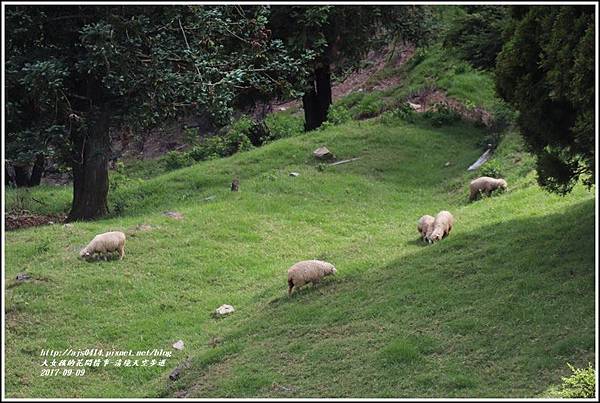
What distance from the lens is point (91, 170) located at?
54.0ft

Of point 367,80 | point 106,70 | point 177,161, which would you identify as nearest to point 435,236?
point 106,70

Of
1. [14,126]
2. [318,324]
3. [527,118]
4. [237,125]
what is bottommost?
[237,125]

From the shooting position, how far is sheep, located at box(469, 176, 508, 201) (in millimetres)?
15570

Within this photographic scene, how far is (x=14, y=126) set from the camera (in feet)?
50.7

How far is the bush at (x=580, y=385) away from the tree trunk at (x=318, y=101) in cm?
1779

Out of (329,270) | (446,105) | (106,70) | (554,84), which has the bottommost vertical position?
(446,105)

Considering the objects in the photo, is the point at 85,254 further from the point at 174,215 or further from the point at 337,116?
the point at 337,116

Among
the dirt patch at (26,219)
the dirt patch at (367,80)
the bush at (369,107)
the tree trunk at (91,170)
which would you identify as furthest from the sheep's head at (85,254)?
the dirt patch at (367,80)

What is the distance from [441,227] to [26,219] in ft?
29.2

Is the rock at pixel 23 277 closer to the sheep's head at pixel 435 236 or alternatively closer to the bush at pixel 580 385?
the sheep's head at pixel 435 236

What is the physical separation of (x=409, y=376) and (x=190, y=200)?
10.2 m

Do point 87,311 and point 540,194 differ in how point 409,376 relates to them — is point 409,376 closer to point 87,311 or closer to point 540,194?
point 87,311

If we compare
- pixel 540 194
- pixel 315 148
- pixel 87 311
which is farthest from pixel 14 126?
pixel 540 194

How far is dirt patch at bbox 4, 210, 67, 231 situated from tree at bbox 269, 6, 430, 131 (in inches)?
270
